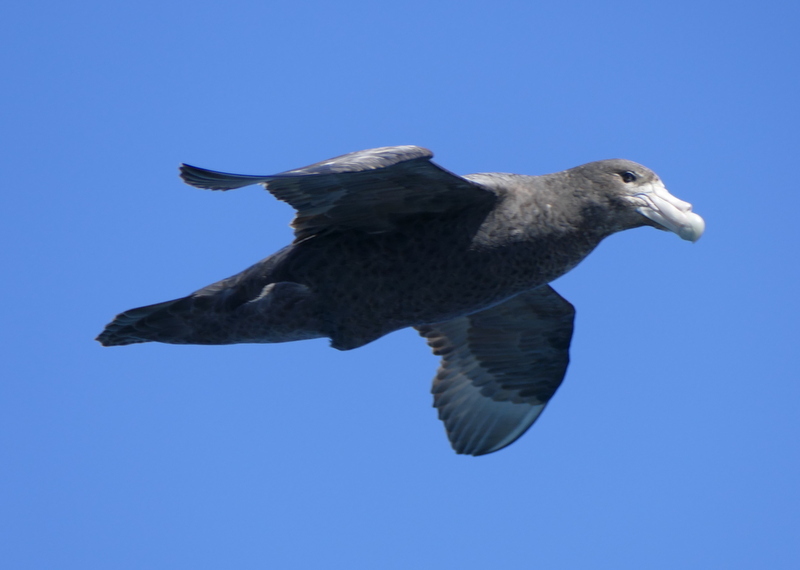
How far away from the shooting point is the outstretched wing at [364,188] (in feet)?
21.8

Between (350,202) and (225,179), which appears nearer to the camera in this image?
(225,179)

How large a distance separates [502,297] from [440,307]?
0.43 m

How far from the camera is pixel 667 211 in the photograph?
23.9 ft

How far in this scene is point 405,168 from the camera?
276 inches

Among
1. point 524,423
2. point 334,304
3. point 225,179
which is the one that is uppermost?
point 225,179

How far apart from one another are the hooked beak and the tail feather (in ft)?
8.43

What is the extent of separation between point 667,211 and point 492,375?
113 inches

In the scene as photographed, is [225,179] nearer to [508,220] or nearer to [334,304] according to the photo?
[334,304]

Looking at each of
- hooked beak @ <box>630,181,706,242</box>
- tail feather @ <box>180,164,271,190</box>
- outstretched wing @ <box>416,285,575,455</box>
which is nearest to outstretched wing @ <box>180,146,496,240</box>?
tail feather @ <box>180,164,271,190</box>

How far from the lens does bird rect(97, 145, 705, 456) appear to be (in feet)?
23.9

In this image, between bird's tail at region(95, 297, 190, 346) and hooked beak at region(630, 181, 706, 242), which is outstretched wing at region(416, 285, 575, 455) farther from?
bird's tail at region(95, 297, 190, 346)

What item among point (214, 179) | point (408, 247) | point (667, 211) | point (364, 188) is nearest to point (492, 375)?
point (408, 247)

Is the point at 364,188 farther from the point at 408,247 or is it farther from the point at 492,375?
the point at 492,375

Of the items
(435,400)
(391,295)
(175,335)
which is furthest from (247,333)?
(435,400)
